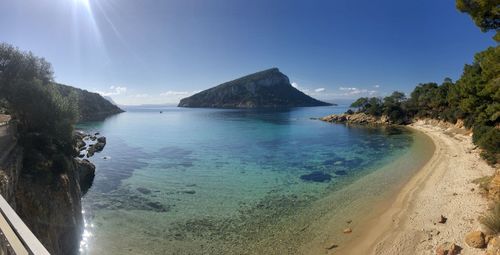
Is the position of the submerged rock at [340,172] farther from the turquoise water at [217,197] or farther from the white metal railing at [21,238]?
the white metal railing at [21,238]

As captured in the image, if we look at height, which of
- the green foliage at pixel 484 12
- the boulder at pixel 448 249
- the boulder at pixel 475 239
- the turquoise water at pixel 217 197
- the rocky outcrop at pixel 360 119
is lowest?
the turquoise water at pixel 217 197

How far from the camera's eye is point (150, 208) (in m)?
25.0

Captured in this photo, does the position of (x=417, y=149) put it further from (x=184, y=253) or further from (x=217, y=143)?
(x=184, y=253)

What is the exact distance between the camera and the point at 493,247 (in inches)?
562

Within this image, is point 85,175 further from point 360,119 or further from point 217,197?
point 360,119

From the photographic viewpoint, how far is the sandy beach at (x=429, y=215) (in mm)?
17203

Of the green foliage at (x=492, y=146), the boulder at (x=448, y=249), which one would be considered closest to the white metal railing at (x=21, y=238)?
the boulder at (x=448, y=249)

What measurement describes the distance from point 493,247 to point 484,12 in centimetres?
1406

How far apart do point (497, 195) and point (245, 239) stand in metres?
18.1

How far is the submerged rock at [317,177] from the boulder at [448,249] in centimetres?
1707


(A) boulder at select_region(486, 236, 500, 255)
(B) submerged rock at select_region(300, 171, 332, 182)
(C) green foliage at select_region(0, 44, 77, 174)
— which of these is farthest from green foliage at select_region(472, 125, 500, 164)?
(C) green foliage at select_region(0, 44, 77, 174)

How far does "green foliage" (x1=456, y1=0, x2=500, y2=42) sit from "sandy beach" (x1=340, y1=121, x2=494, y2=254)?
1158 centimetres

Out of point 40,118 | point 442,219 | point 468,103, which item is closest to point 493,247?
point 442,219

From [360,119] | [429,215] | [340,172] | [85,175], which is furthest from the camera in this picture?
[360,119]
